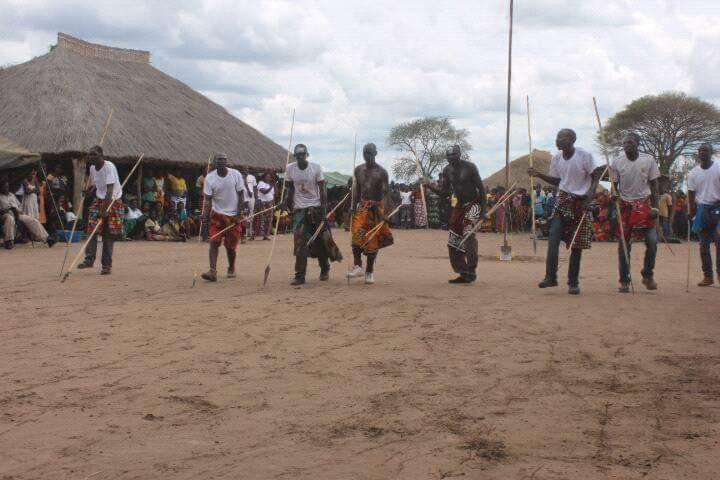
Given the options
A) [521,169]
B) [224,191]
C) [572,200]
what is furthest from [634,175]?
[521,169]

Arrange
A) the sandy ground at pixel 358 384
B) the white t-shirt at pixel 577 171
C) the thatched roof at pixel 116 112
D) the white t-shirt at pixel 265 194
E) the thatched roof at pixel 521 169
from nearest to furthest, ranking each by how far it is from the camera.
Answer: the sandy ground at pixel 358 384 → the white t-shirt at pixel 577 171 → the thatched roof at pixel 116 112 → the white t-shirt at pixel 265 194 → the thatched roof at pixel 521 169

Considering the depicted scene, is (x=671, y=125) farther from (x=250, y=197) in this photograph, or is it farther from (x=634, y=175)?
(x=634, y=175)

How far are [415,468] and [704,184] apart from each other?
798 cm

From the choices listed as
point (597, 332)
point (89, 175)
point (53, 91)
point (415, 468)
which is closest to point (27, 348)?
point (415, 468)

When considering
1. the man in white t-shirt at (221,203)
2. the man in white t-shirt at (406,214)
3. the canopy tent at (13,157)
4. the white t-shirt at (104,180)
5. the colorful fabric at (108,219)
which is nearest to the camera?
the man in white t-shirt at (221,203)

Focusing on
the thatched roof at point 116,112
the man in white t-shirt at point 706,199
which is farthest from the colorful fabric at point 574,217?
the thatched roof at point 116,112

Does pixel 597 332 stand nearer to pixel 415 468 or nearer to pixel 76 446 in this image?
pixel 415 468

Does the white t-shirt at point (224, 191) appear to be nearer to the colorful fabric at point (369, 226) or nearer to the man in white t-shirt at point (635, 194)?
the colorful fabric at point (369, 226)

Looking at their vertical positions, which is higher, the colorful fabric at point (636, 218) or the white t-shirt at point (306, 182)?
the white t-shirt at point (306, 182)

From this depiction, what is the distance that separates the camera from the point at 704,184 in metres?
10.6

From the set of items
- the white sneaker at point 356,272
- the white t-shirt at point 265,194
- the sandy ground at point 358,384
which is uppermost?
the white t-shirt at point 265,194

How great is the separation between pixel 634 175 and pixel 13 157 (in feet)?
39.1

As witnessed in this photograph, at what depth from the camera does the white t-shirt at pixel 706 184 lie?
10.5m

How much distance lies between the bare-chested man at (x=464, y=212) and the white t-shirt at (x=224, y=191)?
2.46 meters
